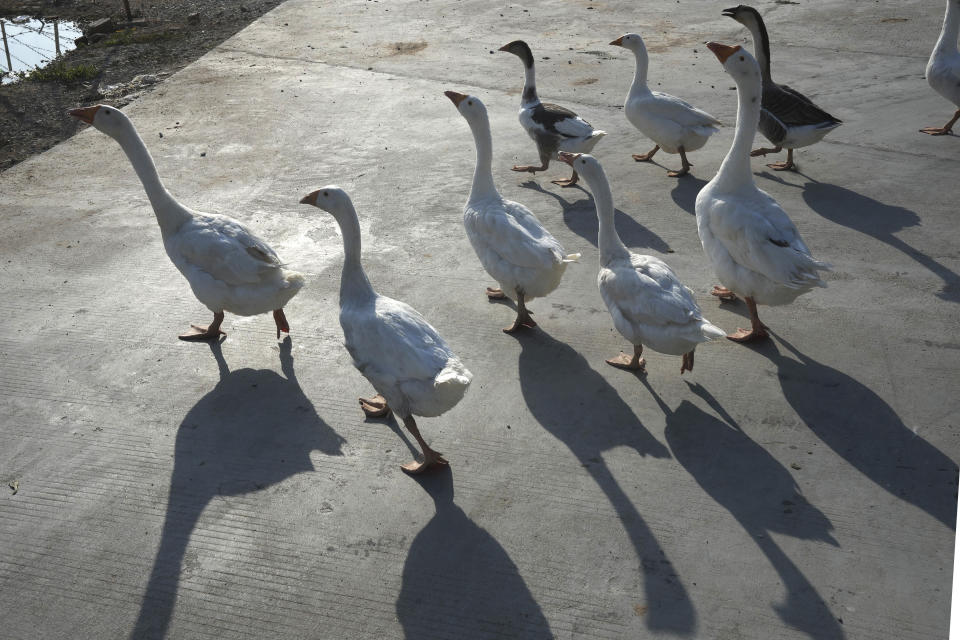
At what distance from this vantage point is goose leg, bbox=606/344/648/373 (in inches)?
200

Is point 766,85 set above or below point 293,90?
above

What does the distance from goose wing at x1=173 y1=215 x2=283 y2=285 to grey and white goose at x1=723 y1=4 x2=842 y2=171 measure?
16.5 ft

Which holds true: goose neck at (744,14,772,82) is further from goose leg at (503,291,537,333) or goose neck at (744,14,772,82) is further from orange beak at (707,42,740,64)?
goose leg at (503,291,537,333)

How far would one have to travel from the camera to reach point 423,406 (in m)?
4.16

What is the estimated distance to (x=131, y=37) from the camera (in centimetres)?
1198

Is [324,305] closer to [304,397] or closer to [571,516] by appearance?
[304,397]

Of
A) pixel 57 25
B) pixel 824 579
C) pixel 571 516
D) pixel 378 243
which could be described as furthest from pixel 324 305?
pixel 57 25

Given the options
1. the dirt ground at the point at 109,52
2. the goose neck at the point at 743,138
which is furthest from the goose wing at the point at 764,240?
the dirt ground at the point at 109,52

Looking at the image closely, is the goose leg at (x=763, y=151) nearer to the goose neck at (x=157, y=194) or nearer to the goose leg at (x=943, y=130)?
the goose leg at (x=943, y=130)

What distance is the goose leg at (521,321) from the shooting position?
5531 mm

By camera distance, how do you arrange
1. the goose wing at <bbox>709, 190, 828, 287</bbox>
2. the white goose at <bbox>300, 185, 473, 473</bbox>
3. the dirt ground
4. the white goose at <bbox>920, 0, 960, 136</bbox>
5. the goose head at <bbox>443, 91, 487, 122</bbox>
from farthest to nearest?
1. the dirt ground
2. the white goose at <bbox>920, 0, 960, 136</bbox>
3. the goose head at <bbox>443, 91, 487, 122</bbox>
4. the goose wing at <bbox>709, 190, 828, 287</bbox>
5. the white goose at <bbox>300, 185, 473, 473</bbox>

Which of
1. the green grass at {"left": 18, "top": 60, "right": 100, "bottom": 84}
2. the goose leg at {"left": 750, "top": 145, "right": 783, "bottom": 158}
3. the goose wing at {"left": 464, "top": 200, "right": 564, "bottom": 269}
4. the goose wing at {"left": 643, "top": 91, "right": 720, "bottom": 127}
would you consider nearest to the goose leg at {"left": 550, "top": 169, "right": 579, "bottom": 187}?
the goose wing at {"left": 643, "top": 91, "right": 720, "bottom": 127}

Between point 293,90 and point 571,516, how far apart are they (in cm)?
800

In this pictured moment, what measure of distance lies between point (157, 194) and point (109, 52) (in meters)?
7.42
